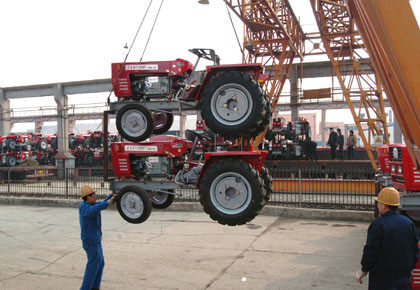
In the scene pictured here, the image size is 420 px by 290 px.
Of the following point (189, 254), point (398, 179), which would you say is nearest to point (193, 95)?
point (189, 254)

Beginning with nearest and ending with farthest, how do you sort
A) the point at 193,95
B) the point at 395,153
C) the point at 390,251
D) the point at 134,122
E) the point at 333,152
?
1. the point at 390,251
2. the point at 193,95
3. the point at 134,122
4. the point at 395,153
5. the point at 333,152

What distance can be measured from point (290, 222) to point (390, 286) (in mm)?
8106

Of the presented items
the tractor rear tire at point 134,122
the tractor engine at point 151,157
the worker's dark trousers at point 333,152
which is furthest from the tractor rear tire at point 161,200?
the worker's dark trousers at point 333,152

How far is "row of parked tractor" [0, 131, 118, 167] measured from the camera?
26859 millimetres

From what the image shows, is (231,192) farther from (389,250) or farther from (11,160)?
(11,160)

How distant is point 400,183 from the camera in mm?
10016

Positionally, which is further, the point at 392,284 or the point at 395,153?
the point at 395,153

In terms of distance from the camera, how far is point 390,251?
4.45 meters

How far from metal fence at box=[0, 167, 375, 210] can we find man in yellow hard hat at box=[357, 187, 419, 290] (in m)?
8.29

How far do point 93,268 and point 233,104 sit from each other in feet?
11.8

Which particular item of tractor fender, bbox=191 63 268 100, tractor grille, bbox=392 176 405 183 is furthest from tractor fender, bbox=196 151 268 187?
tractor grille, bbox=392 176 405 183

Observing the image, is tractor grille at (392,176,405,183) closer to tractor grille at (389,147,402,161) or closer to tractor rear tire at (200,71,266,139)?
tractor grille at (389,147,402,161)

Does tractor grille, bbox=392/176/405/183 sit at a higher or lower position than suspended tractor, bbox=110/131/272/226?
lower

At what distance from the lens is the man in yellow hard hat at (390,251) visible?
446 cm
